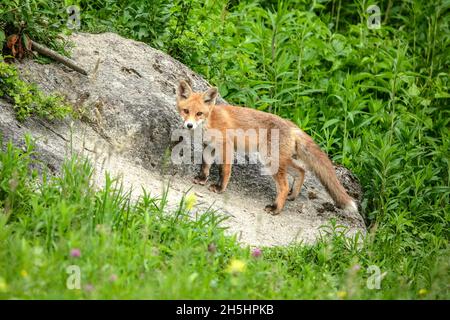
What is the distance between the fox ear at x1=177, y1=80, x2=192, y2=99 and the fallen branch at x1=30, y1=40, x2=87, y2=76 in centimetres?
101

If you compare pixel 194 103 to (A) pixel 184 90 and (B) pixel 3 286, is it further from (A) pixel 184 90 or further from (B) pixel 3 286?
(B) pixel 3 286

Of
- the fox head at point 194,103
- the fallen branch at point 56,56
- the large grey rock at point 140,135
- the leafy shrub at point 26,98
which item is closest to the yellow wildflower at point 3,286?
the large grey rock at point 140,135

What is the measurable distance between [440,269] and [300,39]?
4966mm

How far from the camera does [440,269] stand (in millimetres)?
4984

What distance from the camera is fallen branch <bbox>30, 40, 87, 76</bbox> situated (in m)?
7.25

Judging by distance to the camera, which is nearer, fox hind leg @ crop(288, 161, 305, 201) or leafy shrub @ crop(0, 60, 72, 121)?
leafy shrub @ crop(0, 60, 72, 121)

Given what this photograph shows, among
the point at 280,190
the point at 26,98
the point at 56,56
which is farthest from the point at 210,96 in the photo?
the point at 26,98

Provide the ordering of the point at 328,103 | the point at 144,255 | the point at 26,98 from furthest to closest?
the point at 328,103, the point at 26,98, the point at 144,255

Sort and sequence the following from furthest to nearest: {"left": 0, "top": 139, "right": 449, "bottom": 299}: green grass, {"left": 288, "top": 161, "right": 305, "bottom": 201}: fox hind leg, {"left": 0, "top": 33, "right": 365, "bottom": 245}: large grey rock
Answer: {"left": 288, "top": 161, "right": 305, "bottom": 201}: fox hind leg → {"left": 0, "top": 33, "right": 365, "bottom": 245}: large grey rock → {"left": 0, "top": 139, "right": 449, "bottom": 299}: green grass

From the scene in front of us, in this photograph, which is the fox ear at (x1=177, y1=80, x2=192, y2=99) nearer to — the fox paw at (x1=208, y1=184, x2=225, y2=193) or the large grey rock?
the large grey rock

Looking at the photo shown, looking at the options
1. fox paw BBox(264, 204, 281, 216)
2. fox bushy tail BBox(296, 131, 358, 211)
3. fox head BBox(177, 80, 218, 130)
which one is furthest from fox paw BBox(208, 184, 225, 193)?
fox bushy tail BBox(296, 131, 358, 211)

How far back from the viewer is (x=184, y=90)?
735 centimetres

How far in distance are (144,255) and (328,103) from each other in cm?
471
